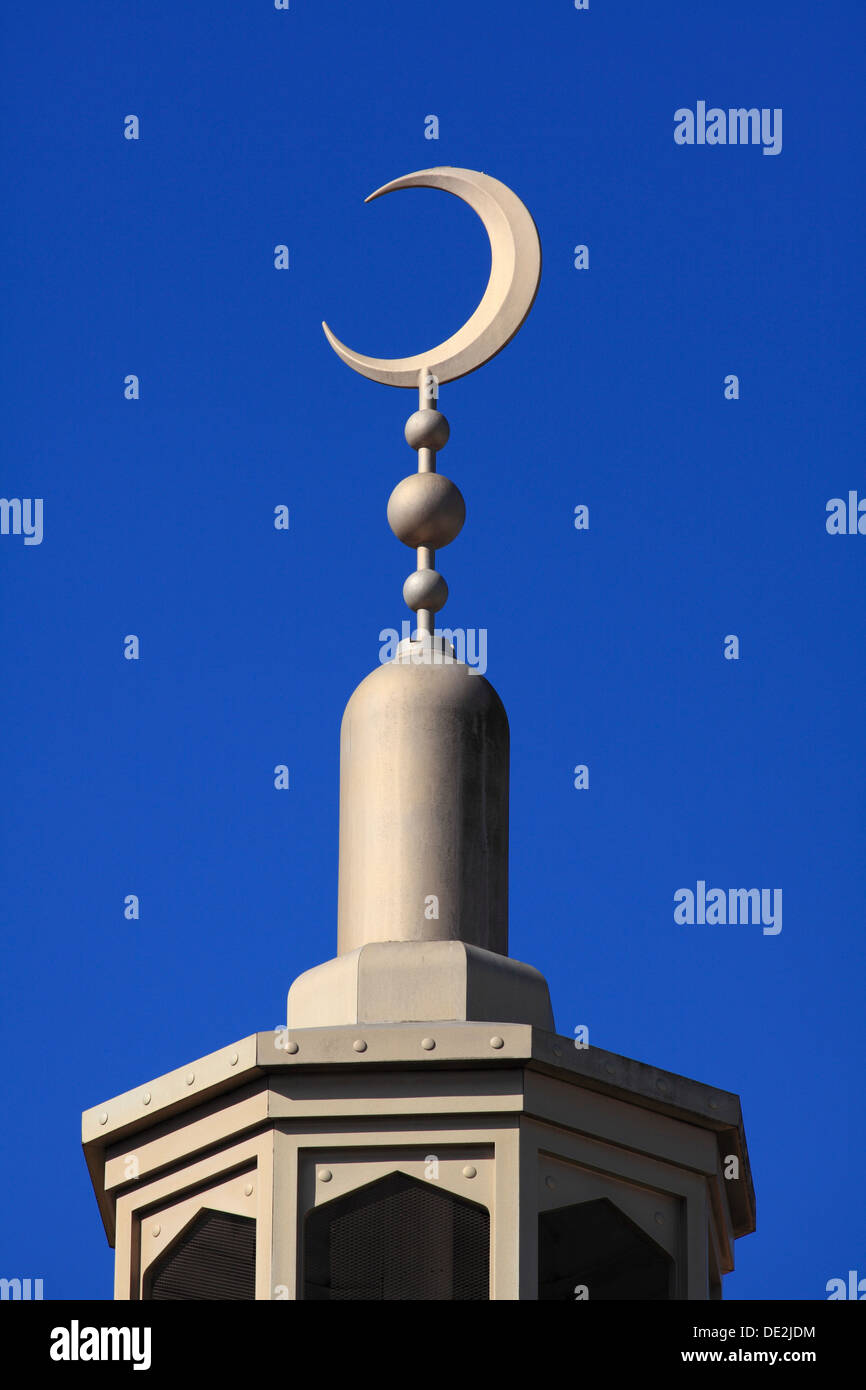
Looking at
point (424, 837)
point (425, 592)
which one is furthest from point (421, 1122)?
point (425, 592)

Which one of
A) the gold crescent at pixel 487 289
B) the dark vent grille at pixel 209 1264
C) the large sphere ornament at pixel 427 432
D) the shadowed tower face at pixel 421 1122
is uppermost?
the gold crescent at pixel 487 289

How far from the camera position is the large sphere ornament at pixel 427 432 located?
79.6 feet

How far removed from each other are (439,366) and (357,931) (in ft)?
16.5

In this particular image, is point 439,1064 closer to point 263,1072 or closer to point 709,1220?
point 263,1072

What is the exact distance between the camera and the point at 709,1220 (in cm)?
2209

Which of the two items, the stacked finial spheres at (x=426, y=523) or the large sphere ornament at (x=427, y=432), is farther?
the large sphere ornament at (x=427, y=432)

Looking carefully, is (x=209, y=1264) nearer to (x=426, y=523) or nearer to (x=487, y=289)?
(x=426, y=523)

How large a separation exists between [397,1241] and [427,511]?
558 cm

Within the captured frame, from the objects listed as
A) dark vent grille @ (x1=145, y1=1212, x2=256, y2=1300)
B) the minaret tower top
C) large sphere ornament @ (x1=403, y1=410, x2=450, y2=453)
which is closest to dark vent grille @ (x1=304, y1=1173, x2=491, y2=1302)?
dark vent grille @ (x1=145, y1=1212, x2=256, y2=1300)

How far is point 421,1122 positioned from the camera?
20.9 meters

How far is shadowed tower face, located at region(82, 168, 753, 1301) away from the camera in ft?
68.3

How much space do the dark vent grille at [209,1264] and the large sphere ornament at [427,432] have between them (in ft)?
20.4

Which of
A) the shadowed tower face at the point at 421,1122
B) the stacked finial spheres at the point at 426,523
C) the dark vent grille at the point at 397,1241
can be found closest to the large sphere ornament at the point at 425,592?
the stacked finial spheres at the point at 426,523

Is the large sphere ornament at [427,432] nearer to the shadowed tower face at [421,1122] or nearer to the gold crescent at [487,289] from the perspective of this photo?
the gold crescent at [487,289]
